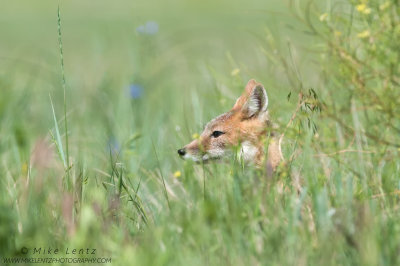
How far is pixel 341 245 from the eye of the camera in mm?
3352

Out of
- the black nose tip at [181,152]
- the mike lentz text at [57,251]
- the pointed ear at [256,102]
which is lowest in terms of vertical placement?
the black nose tip at [181,152]

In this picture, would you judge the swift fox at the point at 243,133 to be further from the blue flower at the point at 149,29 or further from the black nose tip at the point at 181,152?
the blue flower at the point at 149,29

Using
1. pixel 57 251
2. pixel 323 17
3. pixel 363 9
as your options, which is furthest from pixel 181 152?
pixel 57 251

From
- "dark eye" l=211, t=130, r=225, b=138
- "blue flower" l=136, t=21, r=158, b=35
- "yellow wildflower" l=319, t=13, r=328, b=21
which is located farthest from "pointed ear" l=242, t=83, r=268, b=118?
"blue flower" l=136, t=21, r=158, b=35

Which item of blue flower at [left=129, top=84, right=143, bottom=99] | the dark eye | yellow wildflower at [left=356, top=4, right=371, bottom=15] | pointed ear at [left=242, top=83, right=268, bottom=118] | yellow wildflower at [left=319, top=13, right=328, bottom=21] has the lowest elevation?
blue flower at [left=129, top=84, right=143, bottom=99]

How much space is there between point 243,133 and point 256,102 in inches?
10.5

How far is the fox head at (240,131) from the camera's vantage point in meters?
5.49

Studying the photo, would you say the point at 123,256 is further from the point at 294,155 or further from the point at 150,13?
the point at 150,13

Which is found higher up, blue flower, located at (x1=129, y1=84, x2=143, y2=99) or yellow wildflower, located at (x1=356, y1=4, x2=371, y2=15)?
yellow wildflower, located at (x1=356, y1=4, x2=371, y2=15)

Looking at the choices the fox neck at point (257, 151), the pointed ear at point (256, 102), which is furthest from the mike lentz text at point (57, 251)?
the pointed ear at point (256, 102)

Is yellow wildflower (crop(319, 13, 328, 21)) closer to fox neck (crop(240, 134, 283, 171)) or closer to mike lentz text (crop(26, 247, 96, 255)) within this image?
fox neck (crop(240, 134, 283, 171))

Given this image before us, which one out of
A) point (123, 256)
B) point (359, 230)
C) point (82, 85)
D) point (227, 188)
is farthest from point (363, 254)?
point (82, 85)

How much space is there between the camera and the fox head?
5488mm

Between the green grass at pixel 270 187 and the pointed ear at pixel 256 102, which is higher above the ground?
the green grass at pixel 270 187
